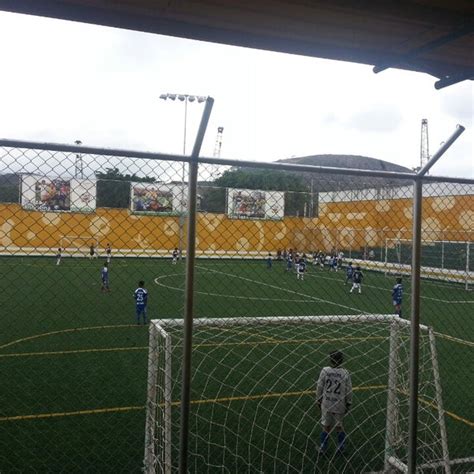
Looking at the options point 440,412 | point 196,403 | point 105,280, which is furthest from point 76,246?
point 440,412

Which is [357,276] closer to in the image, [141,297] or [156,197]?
[141,297]

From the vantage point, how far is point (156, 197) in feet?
14.8

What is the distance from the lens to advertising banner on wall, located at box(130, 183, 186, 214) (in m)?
4.34

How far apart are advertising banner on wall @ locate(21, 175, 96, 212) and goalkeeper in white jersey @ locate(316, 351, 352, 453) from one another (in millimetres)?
3621

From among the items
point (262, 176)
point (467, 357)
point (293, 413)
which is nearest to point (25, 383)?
point (293, 413)

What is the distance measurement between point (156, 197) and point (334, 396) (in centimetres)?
355

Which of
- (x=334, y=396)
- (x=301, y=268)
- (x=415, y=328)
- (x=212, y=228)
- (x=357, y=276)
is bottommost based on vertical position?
(x=301, y=268)

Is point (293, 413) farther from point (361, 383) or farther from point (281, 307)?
point (281, 307)

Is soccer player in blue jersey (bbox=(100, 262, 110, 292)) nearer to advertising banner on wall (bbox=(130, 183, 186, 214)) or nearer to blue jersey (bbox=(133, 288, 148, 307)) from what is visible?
blue jersey (bbox=(133, 288, 148, 307))

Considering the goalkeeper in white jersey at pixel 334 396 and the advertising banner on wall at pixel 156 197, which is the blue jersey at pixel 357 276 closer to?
the goalkeeper in white jersey at pixel 334 396

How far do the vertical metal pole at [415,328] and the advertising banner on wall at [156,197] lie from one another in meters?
1.72

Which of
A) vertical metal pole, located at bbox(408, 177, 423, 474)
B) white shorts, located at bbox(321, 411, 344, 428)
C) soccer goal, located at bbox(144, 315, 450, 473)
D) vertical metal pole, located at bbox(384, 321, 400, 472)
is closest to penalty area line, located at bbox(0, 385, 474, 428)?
soccer goal, located at bbox(144, 315, 450, 473)

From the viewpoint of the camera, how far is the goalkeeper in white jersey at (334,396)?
6.30 meters

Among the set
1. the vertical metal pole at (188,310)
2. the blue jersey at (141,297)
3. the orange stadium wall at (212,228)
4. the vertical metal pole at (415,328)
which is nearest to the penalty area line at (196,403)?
the orange stadium wall at (212,228)
